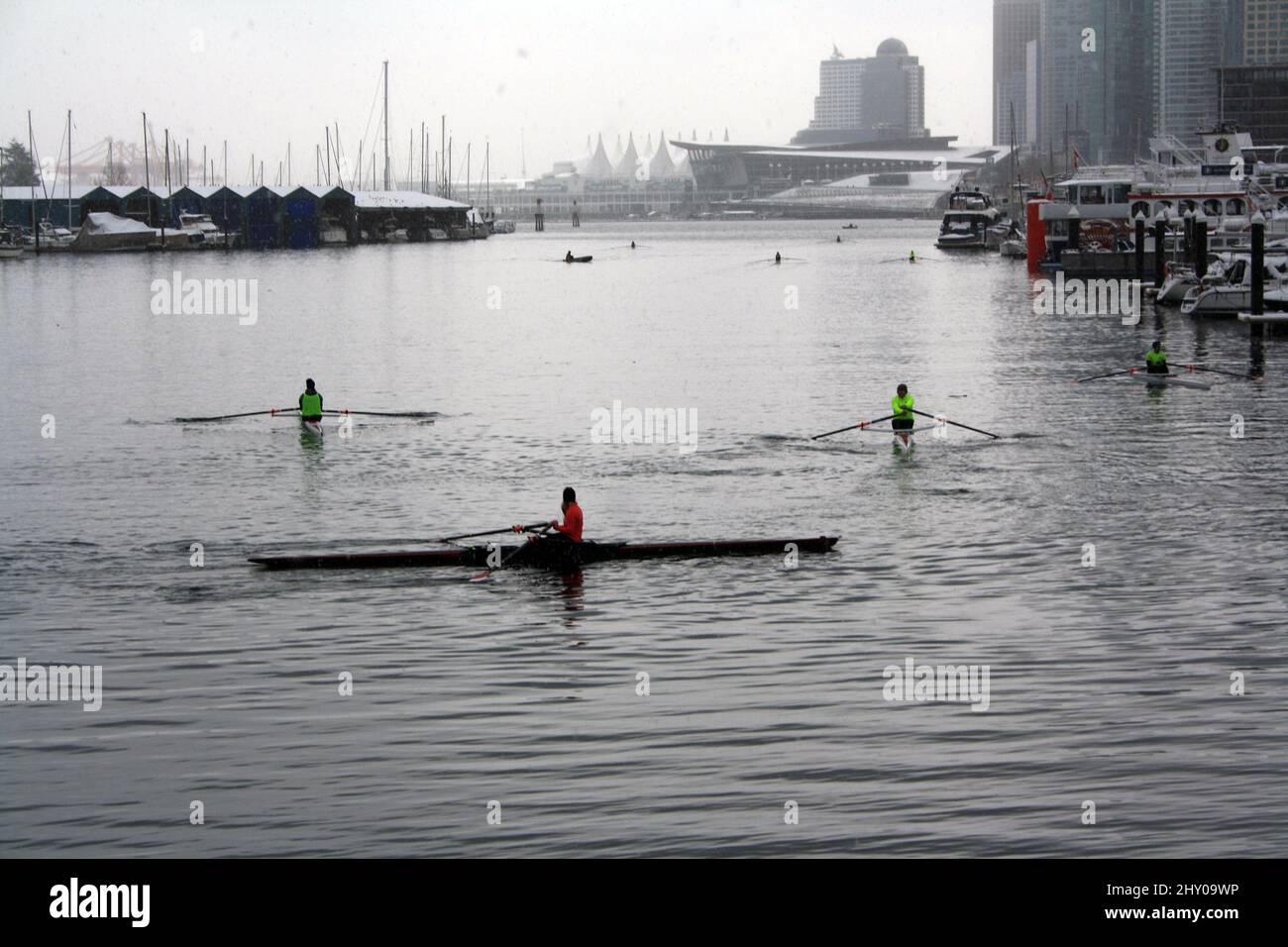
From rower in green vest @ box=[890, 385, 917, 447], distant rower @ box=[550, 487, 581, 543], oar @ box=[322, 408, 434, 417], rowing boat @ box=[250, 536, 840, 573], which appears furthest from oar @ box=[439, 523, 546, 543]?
oar @ box=[322, 408, 434, 417]

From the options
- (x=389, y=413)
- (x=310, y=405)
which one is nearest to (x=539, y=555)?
(x=310, y=405)

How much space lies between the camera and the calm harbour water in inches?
708

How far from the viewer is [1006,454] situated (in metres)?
43.4

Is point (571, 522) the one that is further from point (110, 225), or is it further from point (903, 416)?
point (110, 225)

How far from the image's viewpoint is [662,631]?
25.7 metres

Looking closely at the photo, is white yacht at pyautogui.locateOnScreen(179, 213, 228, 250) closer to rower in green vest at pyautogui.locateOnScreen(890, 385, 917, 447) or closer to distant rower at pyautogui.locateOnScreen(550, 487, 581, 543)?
rower in green vest at pyautogui.locateOnScreen(890, 385, 917, 447)

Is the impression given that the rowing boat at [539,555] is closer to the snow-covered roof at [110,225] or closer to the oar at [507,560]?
the oar at [507,560]

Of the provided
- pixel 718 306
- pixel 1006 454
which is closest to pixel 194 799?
pixel 1006 454

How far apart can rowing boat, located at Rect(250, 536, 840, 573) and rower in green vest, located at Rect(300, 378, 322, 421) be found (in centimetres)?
1786

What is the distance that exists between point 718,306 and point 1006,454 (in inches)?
2616

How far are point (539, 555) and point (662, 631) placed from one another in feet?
16.1

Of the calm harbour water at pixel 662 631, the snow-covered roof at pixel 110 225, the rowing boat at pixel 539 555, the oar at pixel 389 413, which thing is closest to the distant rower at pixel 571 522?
the rowing boat at pixel 539 555

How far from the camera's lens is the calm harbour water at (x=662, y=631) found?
1798 centimetres
